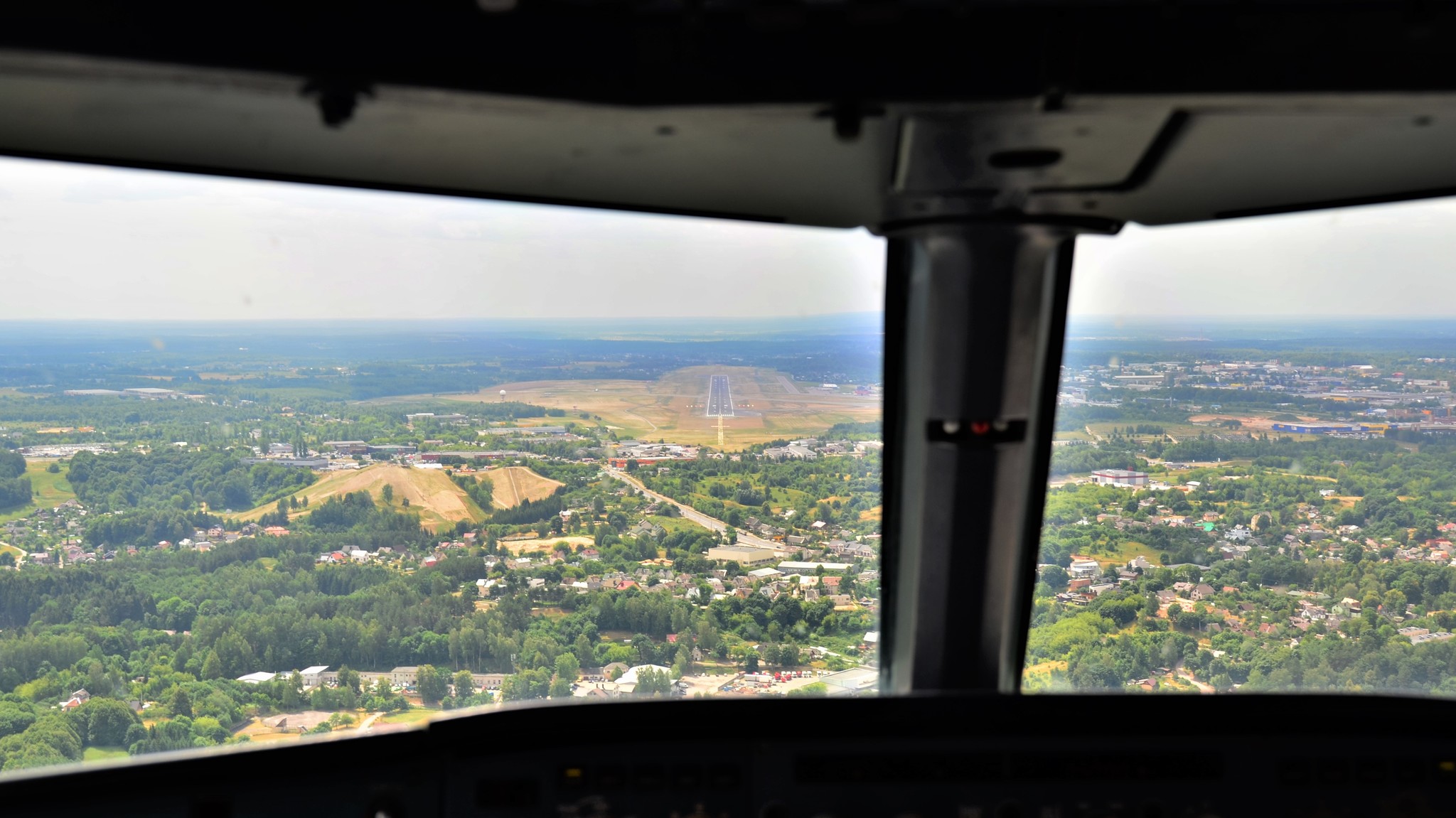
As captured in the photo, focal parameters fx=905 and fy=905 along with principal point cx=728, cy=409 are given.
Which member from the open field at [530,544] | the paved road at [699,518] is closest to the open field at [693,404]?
the paved road at [699,518]

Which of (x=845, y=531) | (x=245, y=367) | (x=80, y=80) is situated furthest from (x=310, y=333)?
(x=845, y=531)

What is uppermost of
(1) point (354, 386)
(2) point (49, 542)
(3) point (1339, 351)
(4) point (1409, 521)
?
(3) point (1339, 351)

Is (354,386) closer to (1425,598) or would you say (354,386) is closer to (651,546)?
(651,546)

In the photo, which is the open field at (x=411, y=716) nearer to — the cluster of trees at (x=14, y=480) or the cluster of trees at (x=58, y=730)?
the cluster of trees at (x=58, y=730)

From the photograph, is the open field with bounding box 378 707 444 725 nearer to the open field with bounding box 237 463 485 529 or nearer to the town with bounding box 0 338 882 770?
the town with bounding box 0 338 882 770

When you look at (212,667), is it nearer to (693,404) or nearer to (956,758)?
(693,404)

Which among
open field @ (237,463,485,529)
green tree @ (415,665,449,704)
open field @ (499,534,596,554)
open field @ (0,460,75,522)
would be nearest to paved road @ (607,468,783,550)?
open field @ (499,534,596,554)
